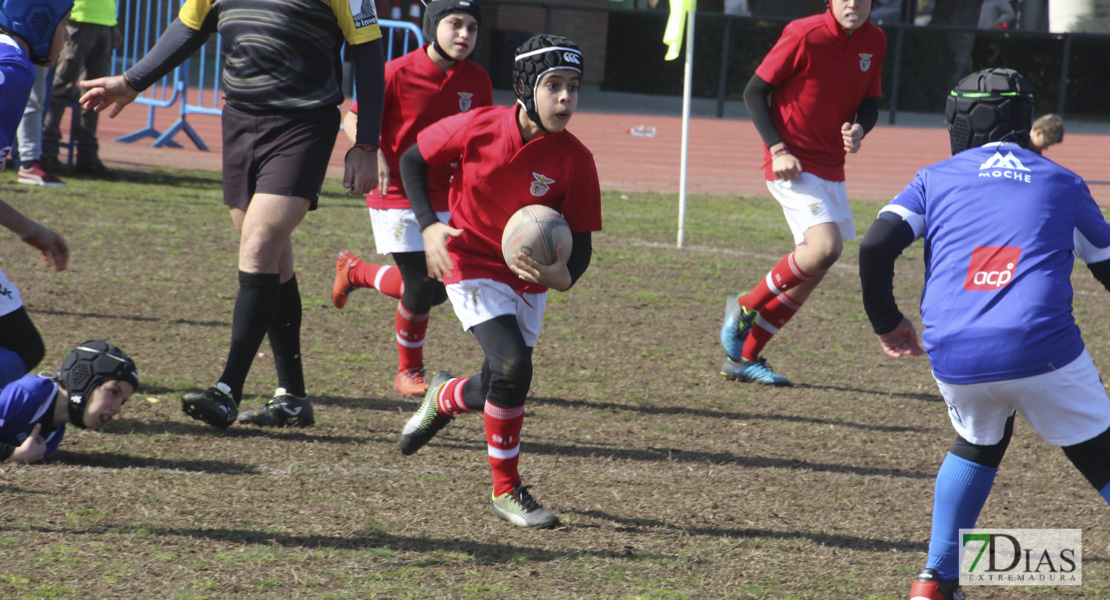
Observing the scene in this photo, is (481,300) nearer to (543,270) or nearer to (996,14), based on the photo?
(543,270)

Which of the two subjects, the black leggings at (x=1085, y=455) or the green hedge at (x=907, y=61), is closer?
the black leggings at (x=1085, y=455)

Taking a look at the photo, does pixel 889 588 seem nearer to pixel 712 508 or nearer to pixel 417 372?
Answer: pixel 712 508

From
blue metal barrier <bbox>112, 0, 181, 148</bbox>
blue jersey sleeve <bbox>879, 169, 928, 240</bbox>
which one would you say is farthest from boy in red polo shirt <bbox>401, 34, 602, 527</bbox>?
blue metal barrier <bbox>112, 0, 181, 148</bbox>

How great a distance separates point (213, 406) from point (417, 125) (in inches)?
71.4

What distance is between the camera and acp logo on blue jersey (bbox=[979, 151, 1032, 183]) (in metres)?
3.45

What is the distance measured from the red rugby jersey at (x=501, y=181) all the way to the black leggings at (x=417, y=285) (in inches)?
55.8

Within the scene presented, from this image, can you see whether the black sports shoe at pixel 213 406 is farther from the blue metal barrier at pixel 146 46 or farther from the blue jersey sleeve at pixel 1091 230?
the blue metal barrier at pixel 146 46

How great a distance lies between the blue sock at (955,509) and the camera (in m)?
3.53

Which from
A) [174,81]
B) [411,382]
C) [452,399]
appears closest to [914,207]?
[452,399]

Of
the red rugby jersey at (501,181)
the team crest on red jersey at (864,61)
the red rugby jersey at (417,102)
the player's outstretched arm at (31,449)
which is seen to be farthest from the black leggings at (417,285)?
the team crest on red jersey at (864,61)

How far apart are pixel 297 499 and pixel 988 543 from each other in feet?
8.18

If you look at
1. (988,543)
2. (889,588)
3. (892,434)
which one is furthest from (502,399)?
(892,434)

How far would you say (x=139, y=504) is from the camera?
13.4ft

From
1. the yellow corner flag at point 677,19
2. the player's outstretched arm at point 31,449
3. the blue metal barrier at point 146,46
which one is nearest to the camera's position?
the player's outstretched arm at point 31,449
